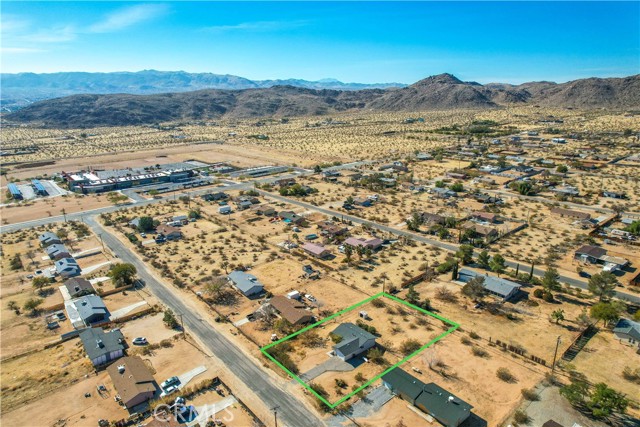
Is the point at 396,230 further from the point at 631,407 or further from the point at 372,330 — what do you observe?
the point at 631,407

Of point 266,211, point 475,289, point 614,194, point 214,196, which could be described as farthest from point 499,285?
point 214,196

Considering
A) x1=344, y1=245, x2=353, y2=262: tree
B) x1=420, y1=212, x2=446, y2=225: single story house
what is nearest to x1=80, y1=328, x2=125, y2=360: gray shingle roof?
x1=344, y1=245, x2=353, y2=262: tree

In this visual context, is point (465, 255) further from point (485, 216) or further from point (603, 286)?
point (485, 216)

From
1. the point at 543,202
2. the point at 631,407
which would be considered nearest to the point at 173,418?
Answer: the point at 631,407
